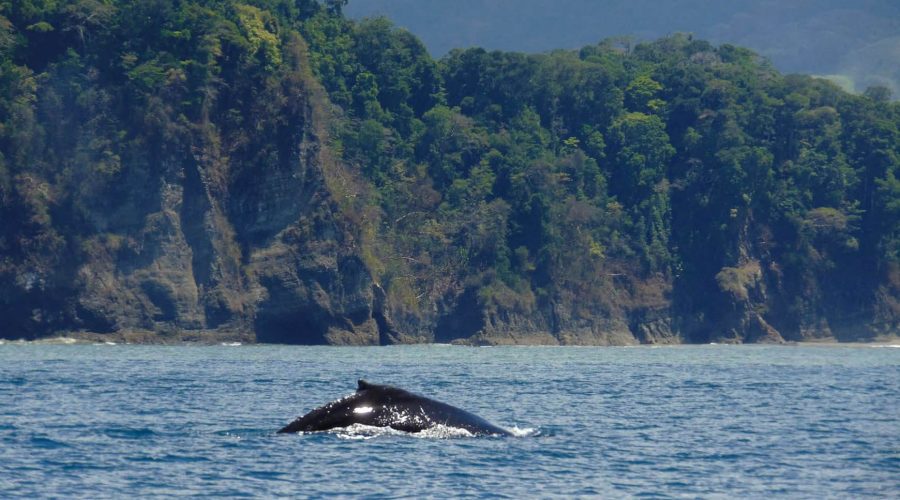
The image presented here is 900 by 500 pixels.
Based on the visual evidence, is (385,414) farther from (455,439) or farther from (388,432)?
(455,439)

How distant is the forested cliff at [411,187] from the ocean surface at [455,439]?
134ft

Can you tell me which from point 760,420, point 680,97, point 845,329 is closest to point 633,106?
point 680,97

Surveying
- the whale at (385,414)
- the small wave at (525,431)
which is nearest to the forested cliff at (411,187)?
the small wave at (525,431)

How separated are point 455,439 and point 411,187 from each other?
96622 mm

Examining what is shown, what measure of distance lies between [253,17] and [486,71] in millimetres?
33883

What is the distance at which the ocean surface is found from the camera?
26.4 metres

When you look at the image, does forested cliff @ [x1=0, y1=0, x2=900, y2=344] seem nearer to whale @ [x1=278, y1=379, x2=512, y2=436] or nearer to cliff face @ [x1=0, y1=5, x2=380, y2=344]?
cliff face @ [x1=0, y1=5, x2=380, y2=344]

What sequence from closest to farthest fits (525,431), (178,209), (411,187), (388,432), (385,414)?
(385,414), (388,432), (525,431), (178,209), (411,187)

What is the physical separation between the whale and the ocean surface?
25cm

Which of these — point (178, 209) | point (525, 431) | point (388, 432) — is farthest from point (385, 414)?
point (178, 209)

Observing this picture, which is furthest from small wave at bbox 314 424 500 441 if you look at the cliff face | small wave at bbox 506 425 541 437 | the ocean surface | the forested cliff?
the cliff face

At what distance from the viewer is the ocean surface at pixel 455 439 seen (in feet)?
86.7

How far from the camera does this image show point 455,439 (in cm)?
3133

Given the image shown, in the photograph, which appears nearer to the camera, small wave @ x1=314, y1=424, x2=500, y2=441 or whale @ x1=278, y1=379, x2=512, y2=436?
whale @ x1=278, y1=379, x2=512, y2=436
